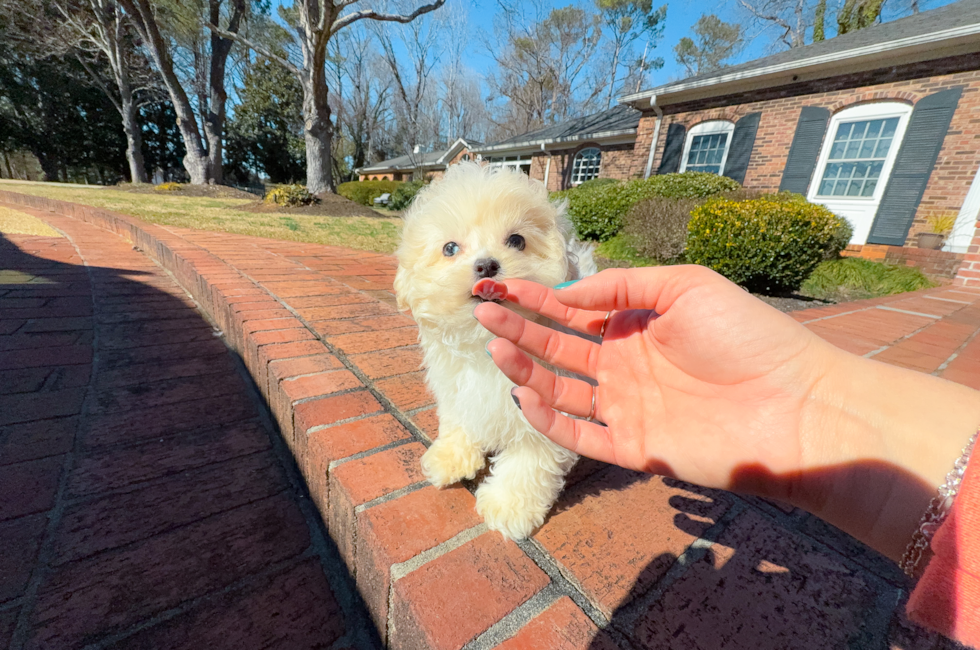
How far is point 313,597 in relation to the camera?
1229 mm

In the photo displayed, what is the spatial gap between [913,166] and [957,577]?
13.0 m

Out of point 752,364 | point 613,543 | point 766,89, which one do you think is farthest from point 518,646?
point 766,89

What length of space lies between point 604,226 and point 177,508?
10.2 metres

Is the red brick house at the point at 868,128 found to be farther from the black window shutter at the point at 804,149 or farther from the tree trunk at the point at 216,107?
the tree trunk at the point at 216,107

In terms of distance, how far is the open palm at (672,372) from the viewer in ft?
3.55

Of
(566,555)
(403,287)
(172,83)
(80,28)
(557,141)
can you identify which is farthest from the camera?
(80,28)

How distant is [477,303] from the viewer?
1313 mm

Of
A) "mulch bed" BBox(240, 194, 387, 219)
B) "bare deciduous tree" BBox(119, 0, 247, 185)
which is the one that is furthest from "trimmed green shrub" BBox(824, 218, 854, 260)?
"bare deciduous tree" BBox(119, 0, 247, 185)

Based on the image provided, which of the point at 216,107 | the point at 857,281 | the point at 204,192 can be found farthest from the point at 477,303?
the point at 216,107

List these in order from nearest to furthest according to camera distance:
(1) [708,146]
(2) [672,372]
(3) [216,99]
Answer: (2) [672,372]
(1) [708,146]
(3) [216,99]

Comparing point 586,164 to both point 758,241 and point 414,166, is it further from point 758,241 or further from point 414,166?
point 414,166

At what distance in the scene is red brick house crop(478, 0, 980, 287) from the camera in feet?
27.9

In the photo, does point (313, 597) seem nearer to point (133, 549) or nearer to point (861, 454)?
point (133, 549)

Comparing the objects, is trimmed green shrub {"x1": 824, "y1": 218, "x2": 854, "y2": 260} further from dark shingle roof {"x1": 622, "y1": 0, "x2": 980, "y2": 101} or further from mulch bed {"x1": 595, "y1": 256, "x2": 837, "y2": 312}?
dark shingle roof {"x1": 622, "y1": 0, "x2": 980, "y2": 101}
